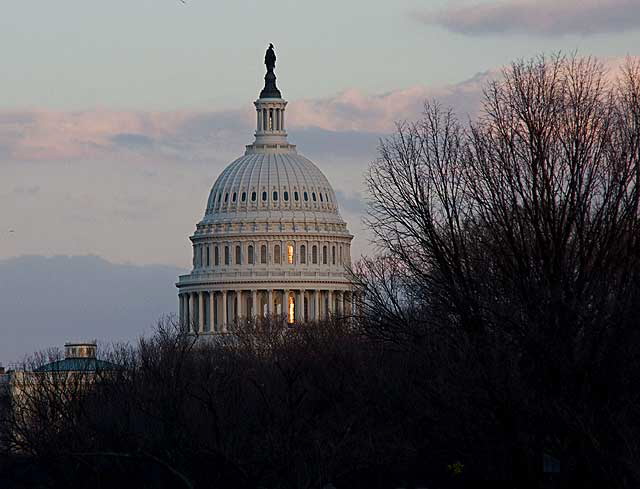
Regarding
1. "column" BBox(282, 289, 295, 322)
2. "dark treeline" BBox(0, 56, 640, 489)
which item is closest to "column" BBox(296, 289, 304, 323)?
"column" BBox(282, 289, 295, 322)

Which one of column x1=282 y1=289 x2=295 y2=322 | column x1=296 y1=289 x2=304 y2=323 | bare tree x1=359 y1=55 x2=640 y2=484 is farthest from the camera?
column x1=282 y1=289 x2=295 y2=322

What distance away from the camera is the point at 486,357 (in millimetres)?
45312

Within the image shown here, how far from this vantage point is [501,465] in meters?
50.0

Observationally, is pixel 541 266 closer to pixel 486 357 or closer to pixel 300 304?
pixel 486 357

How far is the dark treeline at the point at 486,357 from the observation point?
44.2 metres

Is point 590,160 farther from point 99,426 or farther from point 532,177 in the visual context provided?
point 99,426

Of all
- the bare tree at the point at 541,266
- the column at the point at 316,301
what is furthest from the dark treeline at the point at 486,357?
the column at the point at 316,301

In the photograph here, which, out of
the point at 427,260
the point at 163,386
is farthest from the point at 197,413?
the point at 427,260

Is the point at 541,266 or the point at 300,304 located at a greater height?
the point at 300,304

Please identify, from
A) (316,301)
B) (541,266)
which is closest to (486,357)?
(541,266)

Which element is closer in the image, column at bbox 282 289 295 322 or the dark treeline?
the dark treeline

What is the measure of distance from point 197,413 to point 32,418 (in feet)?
43.8

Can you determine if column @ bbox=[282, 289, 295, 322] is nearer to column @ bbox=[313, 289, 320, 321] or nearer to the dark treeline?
column @ bbox=[313, 289, 320, 321]

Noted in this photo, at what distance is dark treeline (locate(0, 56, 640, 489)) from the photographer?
44.2 metres
